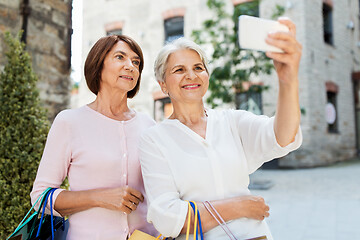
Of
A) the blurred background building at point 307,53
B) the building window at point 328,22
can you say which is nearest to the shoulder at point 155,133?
the blurred background building at point 307,53

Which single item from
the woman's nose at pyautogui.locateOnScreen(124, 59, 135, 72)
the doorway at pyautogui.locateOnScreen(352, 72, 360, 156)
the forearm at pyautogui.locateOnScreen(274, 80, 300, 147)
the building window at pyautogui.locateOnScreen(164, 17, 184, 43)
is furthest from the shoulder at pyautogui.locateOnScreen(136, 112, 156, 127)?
the doorway at pyautogui.locateOnScreen(352, 72, 360, 156)

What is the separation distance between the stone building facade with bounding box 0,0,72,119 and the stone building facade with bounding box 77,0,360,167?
5.87 m

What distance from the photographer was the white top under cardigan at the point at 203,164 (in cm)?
124

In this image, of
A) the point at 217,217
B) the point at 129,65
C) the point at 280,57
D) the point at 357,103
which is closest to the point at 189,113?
the point at 129,65

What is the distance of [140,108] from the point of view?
13.0 metres

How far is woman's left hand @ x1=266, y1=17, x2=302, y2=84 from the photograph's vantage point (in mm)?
918

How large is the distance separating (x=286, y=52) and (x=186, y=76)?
61cm

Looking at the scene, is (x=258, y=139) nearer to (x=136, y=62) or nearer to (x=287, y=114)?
(x=287, y=114)

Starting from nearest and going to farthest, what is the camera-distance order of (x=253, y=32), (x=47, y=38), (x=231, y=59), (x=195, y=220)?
(x=253, y=32)
(x=195, y=220)
(x=47, y=38)
(x=231, y=59)

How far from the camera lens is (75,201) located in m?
1.46

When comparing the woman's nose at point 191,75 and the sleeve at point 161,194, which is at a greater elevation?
the woman's nose at point 191,75

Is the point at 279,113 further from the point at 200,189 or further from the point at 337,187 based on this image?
the point at 337,187

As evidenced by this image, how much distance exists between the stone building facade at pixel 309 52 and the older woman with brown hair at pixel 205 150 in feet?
27.7

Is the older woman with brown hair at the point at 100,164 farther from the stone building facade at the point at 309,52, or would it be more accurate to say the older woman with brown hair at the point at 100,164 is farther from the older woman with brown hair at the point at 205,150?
the stone building facade at the point at 309,52
